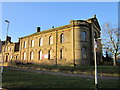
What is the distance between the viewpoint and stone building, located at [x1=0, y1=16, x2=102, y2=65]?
2697 cm

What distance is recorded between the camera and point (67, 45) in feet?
94.3

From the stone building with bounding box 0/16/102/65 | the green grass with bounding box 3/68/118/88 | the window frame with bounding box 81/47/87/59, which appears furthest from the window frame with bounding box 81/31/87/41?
the green grass with bounding box 3/68/118/88

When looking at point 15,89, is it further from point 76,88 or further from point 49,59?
point 49,59

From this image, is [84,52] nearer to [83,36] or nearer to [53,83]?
[83,36]

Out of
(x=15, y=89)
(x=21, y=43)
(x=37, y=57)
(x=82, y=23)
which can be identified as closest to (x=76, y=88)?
(x=15, y=89)

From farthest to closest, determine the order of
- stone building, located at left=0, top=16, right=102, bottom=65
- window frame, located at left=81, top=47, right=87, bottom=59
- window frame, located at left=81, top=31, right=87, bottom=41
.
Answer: window frame, located at left=81, top=31, right=87, bottom=41 < window frame, located at left=81, top=47, right=87, bottom=59 < stone building, located at left=0, top=16, right=102, bottom=65

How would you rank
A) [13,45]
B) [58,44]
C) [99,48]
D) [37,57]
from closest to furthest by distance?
1. [99,48]
2. [58,44]
3. [37,57]
4. [13,45]

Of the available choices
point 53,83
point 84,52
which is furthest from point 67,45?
point 53,83

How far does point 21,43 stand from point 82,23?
26116 millimetres

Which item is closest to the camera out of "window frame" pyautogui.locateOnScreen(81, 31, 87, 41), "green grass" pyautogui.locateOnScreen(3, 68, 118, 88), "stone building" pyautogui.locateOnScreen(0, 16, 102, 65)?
"green grass" pyautogui.locateOnScreen(3, 68, 118, 88)

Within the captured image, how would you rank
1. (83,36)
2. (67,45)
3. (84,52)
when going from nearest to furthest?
(84,52) → (83,36) → (67,45)

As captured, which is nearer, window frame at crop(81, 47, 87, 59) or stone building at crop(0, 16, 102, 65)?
stone building at crop(0, 16, 102, 65)

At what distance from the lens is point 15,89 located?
7.99m

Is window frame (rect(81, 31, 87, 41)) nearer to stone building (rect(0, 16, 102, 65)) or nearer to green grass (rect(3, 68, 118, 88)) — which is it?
stone building (rect(0, 16, 102, 65))
